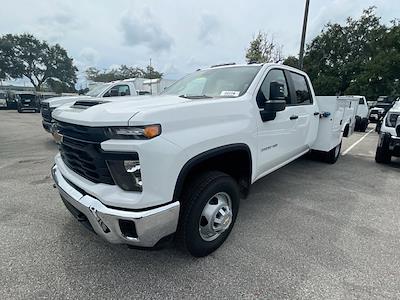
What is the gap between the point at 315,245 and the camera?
2.79 meters

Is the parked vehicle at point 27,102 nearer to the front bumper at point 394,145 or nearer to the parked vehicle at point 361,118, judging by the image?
Answer: the parked vehicle at point 361,118

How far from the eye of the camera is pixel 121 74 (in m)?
65.8

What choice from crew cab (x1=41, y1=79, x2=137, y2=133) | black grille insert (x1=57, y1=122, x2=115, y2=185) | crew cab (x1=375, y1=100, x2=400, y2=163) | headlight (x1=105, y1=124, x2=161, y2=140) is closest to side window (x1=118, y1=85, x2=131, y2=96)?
crew cab (x1=41, y1=79, x2=137, y2=133)

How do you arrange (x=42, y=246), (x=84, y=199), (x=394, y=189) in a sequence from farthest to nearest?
1. (x=394, y=189)
2. (x=42, y=246)
3. (x=84, y=199)

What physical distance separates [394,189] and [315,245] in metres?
2.86

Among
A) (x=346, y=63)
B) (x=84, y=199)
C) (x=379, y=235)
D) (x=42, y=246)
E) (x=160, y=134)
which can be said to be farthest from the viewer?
(x=346, y=63)

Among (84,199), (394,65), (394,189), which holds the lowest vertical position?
(394,189)

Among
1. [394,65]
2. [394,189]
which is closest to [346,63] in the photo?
[394,65]

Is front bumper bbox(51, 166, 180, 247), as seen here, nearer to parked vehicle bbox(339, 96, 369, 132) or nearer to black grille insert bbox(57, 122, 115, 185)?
black grille insert bbox(57, 122, 115, 185)

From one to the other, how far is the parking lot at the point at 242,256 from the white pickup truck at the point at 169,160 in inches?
13.5

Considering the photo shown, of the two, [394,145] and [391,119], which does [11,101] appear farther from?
[394,145]

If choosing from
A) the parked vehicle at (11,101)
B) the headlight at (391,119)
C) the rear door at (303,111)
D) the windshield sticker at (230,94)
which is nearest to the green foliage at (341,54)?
the headlight at (391,119)

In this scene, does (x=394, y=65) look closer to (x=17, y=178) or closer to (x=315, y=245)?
(x=315, y=245)

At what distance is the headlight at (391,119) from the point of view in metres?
5.96
